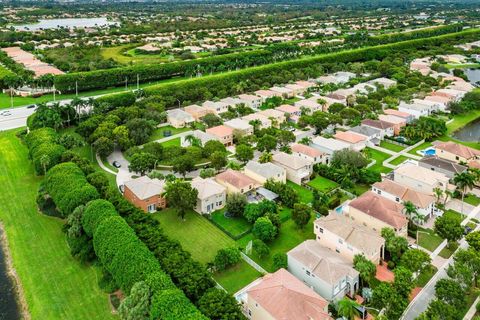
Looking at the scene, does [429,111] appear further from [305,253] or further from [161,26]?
[161,26]

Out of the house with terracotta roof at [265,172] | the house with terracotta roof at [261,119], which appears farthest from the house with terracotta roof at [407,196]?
the house with terracotta roof at [261,119]

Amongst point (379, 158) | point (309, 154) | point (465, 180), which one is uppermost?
point (465, 180)

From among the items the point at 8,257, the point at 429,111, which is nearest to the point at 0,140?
the point at 8,257

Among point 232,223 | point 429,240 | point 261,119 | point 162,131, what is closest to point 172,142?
point 162,131

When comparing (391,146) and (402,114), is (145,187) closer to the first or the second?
(391,146)

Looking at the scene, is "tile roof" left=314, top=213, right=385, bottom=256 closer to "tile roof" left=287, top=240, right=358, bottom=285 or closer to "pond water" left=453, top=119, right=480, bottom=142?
"tile roof" left=287, top=240, right=358, bottom=285

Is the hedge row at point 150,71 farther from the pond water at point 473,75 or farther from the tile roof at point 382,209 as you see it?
the tile roof at point 382,209
